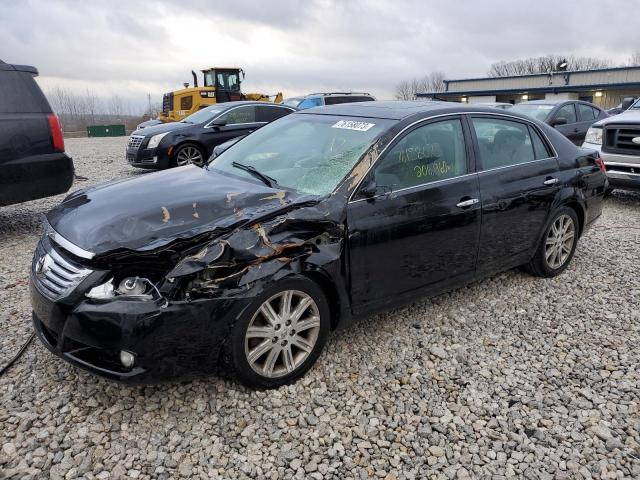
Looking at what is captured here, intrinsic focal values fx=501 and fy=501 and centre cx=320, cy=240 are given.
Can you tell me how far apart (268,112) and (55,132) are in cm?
628

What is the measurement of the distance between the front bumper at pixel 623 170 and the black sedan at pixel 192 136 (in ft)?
20.6

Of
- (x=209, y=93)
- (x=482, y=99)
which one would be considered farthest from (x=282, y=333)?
(x=482, y=99)

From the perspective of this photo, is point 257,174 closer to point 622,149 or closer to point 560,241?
point 560,241

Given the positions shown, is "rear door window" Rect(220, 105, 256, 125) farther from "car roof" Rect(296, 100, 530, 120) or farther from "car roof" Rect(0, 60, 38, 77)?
"car roof" Rect(296, 100, 530, 120)

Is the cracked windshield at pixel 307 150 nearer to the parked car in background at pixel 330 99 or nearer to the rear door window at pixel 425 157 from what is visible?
the rear door window at pixel 425 157

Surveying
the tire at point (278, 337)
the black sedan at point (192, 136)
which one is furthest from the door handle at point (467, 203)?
the black sedan at point (192, 136)

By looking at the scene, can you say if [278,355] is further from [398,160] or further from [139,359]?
[398,160]

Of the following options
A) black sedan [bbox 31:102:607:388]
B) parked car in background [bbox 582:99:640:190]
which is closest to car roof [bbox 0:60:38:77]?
black sedan [bbox 31:102:607:388]

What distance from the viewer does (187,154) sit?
10469 mm

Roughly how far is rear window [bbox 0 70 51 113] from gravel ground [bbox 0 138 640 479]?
104 inches

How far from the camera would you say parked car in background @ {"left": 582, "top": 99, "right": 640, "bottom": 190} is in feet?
23.8

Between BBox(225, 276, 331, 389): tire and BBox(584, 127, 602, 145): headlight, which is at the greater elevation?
BBox(584, 127, 602, 145): headlight

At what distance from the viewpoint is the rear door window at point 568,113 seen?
10.7 meters

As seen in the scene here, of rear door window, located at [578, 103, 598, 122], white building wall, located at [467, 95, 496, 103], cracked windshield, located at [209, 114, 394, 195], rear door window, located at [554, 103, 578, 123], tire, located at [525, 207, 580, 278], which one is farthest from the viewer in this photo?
white building wall, located at [467, 95, 496, 103]
